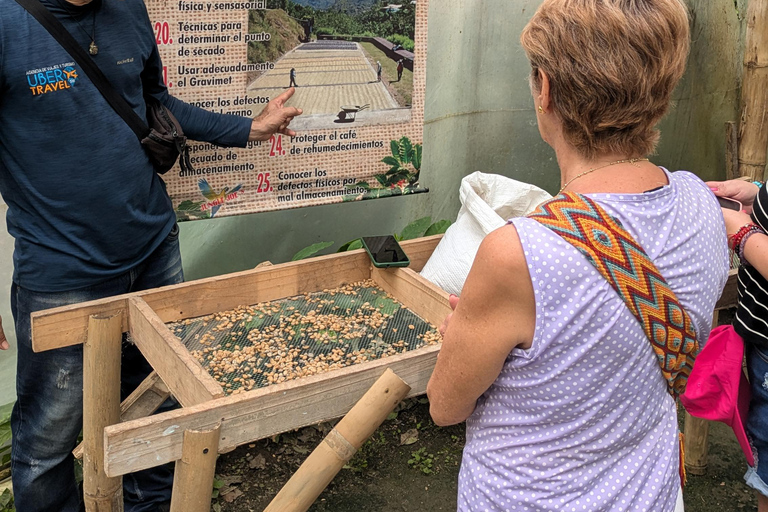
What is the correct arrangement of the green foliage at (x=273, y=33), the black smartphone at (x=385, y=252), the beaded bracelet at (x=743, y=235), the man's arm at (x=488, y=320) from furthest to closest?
the green foliage at (x=273, y=33) → the black smartphone at (x=385, y=252) → the beaded bracelet at (x=743, y=235) → the man's arm at (x=488, y=320)

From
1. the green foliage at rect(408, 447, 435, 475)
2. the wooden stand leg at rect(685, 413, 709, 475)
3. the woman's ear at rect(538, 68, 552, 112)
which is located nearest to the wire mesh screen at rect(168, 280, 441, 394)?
the woman's ear at rect(538, 68, 552, 112)

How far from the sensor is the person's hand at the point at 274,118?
9.04 feet

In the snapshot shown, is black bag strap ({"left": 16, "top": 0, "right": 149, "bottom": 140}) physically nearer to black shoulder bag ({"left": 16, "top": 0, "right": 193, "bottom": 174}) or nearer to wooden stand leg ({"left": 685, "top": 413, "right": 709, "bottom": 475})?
black shoulder bag ({"left": 16, "top": 0, "right": 193, "bottom": 174})

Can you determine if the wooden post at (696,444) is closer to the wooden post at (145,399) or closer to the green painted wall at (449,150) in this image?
the green painted wall at (449,150)

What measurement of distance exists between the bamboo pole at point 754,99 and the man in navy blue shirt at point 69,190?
3.18m

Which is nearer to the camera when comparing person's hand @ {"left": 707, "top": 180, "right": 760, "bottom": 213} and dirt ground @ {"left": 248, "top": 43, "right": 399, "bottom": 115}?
person's hand @ {"left": 707, "top": 180, "right": 760, "bottom": 213}

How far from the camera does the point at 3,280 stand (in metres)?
3.08

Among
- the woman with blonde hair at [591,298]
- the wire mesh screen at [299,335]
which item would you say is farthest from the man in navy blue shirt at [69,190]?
the woman with blonde hair at [591,298]

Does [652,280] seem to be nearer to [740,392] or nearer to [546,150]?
[740,392]

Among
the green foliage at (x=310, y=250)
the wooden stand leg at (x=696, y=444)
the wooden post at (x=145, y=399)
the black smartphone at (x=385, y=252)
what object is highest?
the black smartphone at (x=385, y=252)

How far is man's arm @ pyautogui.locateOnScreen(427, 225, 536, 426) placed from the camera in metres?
1.31

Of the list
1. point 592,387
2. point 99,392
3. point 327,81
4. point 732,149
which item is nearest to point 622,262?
point 592,387

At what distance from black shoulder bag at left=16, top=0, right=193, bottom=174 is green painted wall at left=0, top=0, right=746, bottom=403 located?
92cm

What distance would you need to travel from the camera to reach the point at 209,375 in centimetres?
192
